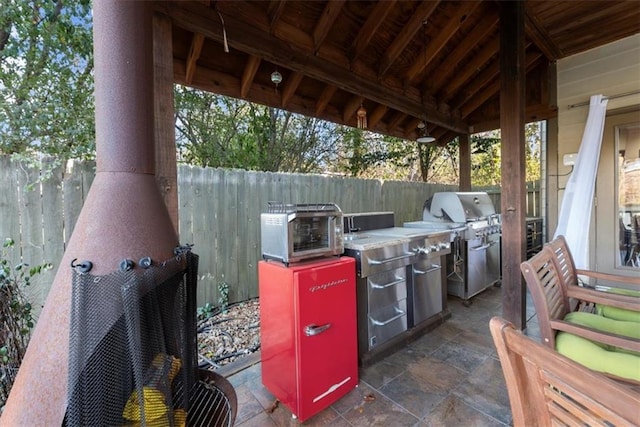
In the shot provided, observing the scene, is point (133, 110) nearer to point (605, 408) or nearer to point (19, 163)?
point (19, 163)

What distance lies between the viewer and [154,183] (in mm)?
1258

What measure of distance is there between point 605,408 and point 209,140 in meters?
5.59

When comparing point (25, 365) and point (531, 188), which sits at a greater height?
point (531, 188)

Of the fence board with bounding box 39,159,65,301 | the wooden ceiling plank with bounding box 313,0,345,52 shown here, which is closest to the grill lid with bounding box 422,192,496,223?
the wooden ceiling plank with bounding box 313,0,345,52

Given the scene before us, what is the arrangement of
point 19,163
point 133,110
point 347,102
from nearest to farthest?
point 133,110 → point 19,163 → point 347,102

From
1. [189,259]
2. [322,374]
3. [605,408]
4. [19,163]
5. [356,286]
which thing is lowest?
[322,374]

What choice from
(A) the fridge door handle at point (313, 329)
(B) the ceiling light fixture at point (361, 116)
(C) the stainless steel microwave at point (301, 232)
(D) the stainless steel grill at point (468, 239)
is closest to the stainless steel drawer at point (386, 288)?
(C) the stainless steel microwave at point (301, 232)

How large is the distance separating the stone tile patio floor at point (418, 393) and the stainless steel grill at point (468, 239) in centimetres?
100

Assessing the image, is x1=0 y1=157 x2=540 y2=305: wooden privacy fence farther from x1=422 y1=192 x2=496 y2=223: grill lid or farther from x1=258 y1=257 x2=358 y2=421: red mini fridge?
x1=258 y1=257 x2=358 y2=421: red mini fridge

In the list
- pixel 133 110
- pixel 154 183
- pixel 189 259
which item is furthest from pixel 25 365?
pixel 133 110

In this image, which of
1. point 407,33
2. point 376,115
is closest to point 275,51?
point 407,33

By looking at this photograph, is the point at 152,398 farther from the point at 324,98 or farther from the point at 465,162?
the point at 465,162

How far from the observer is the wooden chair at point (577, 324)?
1.23 metres

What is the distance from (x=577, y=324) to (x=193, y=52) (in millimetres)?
3107
